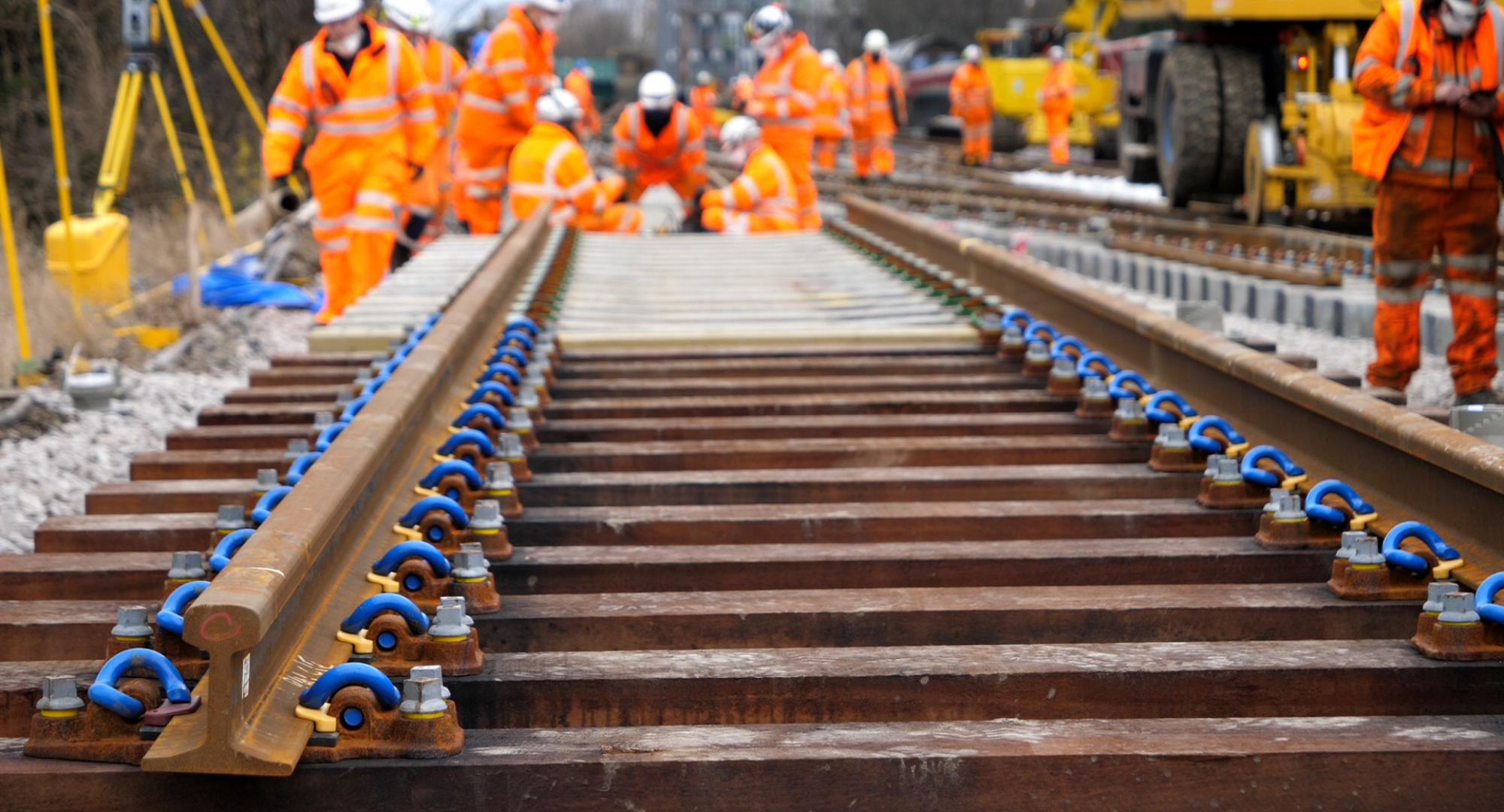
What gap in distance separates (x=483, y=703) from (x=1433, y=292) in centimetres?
777

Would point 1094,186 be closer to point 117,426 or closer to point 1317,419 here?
point 117,426

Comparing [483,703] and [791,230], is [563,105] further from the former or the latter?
[483,703]

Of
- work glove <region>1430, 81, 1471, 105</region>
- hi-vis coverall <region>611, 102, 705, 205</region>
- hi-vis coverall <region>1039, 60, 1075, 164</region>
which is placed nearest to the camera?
work glove <region>1430, 81, 1471, 105</region>

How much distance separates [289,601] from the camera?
2.57 m

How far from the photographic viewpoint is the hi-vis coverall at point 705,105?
30.5 metres

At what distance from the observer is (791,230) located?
38.8 feet

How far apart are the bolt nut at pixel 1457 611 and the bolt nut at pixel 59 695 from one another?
6.33ft

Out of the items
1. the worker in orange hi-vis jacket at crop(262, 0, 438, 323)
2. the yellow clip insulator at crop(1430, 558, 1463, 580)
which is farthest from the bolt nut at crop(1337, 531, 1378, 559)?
the worker in orange hi-vis jacket at crop(262, 0, 438, 323)

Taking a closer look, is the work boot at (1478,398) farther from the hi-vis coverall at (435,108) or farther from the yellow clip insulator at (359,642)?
the hi-vis coverall at (435,108)

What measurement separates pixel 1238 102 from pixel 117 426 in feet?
30.4

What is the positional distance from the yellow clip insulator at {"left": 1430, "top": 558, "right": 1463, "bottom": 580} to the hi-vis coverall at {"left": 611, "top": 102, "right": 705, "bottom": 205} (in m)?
10.7

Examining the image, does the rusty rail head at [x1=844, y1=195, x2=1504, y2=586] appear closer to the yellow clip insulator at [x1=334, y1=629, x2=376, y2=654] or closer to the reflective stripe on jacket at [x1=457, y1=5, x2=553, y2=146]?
the yellow clip insulator at [x1=334, y1=629, x2=376, y2=654]

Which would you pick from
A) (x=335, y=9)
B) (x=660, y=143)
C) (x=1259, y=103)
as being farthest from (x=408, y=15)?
(x=1259, y=103)

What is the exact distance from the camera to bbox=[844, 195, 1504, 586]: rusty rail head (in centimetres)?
322
